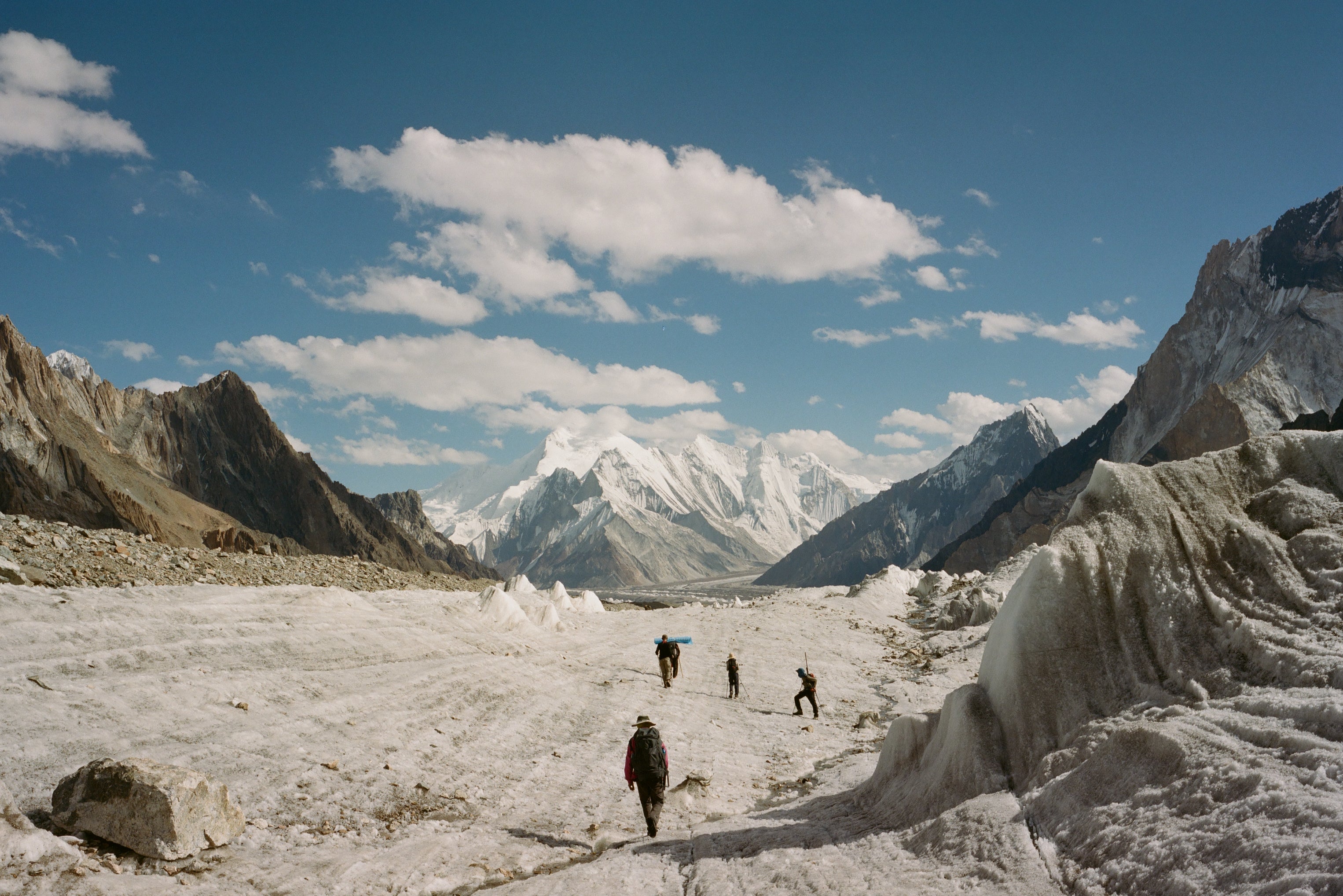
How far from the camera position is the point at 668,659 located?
2183cm

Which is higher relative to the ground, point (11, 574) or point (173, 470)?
point (173, 470)

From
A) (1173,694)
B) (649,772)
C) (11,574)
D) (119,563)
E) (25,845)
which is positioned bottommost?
(649,772)

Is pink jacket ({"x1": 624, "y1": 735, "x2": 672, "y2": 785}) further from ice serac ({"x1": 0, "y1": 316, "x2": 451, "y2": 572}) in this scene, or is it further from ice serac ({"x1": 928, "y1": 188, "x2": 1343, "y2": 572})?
ice serac ({"x1": 928, "y1": 188, "x2": 1343, "y2": 572})

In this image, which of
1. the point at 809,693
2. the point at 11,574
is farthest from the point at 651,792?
the point at 11,574

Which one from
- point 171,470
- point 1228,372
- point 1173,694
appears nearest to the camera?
point 1173,694

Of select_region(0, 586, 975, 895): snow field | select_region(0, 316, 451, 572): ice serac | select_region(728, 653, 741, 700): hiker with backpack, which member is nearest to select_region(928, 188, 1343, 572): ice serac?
select_region(728, 653, 741, 700): hiker with backpack

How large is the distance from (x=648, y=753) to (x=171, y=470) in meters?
135

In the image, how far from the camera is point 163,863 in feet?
24.6

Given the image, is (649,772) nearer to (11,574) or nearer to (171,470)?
(11,574)

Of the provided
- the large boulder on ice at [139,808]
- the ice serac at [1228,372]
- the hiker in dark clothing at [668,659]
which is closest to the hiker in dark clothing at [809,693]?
the hiker in dark clothing at [668,659]

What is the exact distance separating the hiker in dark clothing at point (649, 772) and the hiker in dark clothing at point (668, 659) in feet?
35.8

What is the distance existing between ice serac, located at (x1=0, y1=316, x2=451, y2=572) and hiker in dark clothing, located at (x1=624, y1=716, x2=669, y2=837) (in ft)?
248

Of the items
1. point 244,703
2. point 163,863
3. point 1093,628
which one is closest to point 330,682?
point 244,703

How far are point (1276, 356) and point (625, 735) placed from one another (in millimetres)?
113731
